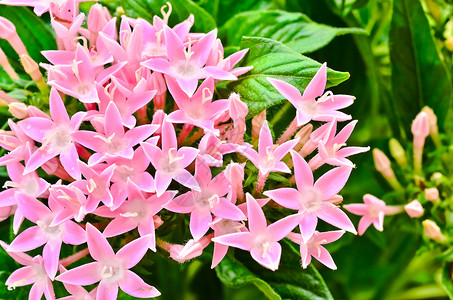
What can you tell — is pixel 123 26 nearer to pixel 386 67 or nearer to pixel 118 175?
pixel 118 175

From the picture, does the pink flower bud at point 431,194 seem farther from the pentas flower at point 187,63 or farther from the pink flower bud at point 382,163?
the pentas flower at point 187,63

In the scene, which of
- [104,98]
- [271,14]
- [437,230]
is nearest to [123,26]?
[104,98]

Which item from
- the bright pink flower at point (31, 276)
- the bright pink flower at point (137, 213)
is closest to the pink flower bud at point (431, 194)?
the bright pink flower at point (137, 213)

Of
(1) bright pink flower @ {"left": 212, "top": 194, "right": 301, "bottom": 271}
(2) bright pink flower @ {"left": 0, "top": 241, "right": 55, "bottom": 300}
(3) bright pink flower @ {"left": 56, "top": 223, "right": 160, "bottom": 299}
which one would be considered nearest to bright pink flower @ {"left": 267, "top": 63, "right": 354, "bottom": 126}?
(1) bright pink flower @ {"left": 212, "top": 194, "right": 301, "bottom": 271}

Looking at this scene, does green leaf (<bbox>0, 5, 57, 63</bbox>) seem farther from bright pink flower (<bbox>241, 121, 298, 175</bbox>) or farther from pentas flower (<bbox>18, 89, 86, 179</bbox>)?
bright pink flower (<bbox>241, 121, 298, 175</bbox>)

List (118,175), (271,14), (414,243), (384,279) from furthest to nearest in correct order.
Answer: (384,279) < (414,243) < (271,14) < (118,175)
